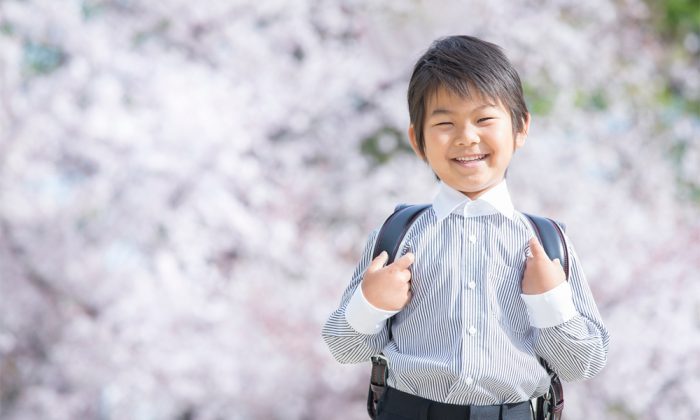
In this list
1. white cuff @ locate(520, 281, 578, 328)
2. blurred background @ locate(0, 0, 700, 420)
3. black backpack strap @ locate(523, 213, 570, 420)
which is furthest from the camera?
blurred background @ locate(0, 0, 700, 420)

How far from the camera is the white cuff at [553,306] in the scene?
1.46 m

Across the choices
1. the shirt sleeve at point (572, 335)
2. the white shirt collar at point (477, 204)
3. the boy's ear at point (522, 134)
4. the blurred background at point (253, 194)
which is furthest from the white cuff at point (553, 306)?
the blurred background at point (253, 194)

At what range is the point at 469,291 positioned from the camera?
1541 mm

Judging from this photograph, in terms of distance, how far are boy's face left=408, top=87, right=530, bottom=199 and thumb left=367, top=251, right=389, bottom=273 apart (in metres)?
0.18

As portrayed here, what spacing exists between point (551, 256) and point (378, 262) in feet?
1.01

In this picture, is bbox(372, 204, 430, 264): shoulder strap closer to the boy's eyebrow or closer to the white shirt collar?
the white shirt collar

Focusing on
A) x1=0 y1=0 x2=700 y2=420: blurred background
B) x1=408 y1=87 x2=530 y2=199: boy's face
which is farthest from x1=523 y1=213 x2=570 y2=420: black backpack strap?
x1=0 y1=0 x2=700 y2=420: blurred background

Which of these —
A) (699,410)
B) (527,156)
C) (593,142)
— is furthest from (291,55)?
(699,410)

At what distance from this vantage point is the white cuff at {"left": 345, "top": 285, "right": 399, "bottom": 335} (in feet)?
4.99

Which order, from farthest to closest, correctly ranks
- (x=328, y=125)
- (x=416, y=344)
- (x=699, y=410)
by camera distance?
(x=328, y=125)
(x=699, y=410)
(x=416, y=344)

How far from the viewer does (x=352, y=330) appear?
1.56 m

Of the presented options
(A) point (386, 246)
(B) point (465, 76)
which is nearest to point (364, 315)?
(A) point (386, 246)

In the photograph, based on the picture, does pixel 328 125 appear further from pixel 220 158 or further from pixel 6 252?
pixel 6 252

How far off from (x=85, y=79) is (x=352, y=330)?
3.99m
